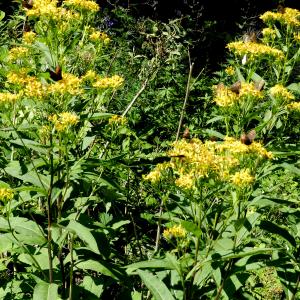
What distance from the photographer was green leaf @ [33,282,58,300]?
7.74ft

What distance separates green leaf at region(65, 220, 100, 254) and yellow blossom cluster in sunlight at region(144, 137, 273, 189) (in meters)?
0.48

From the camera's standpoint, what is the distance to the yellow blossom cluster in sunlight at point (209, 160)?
2379mm

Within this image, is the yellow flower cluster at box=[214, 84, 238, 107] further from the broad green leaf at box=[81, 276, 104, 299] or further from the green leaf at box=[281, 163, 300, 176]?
the broad green leaf at box=[81, 276, 104, 299]

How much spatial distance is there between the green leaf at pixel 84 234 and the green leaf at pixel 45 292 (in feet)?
1.05

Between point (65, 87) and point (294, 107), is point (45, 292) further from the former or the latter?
point (294, 107)

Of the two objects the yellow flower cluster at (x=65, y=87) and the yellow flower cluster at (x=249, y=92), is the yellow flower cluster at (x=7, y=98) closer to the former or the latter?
the yellow flower cluster at (x=65, y=87)

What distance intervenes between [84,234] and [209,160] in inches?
27.3

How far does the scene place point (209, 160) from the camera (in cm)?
240

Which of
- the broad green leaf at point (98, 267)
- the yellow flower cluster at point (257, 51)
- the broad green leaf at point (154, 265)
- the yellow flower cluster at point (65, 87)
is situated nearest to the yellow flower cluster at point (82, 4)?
the yellow flower cluster at point (65, 87)

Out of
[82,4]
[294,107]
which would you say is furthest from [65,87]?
[294,107]

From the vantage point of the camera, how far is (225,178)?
7.82 feet

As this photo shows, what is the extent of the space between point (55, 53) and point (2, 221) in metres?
0.99

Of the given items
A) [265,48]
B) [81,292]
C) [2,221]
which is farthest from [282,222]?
[2,221]

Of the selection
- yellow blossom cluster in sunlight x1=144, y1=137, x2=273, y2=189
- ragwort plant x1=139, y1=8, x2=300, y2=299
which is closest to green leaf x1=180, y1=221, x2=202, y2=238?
ragwort plant x1=139, y1=8, x2=300, y2=299
